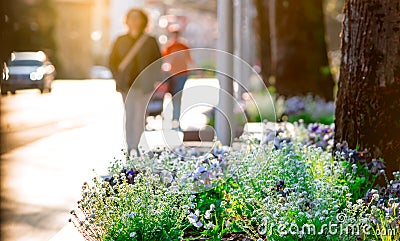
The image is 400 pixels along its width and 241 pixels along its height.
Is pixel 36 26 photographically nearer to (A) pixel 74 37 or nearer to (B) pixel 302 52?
(A) pixel 74 37

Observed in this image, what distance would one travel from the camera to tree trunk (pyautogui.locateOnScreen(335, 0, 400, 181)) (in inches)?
340

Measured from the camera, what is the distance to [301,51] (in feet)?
64.7

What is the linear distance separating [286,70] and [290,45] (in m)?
0.48

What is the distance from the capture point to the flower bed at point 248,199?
6.35 metres

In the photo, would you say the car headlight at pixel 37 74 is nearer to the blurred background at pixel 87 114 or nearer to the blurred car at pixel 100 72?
the blurred background at pixel 87 114

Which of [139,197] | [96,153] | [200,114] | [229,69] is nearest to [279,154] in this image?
[139,197]

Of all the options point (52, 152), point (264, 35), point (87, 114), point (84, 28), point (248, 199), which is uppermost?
point (248, 199)

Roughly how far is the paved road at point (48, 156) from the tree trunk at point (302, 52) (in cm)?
347

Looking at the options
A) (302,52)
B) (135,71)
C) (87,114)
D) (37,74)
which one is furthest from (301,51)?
(37,74)

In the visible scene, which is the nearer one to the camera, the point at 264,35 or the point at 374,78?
the point at 374,78

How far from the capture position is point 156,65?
1359 cm

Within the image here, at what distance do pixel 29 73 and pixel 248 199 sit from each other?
37.0 meters

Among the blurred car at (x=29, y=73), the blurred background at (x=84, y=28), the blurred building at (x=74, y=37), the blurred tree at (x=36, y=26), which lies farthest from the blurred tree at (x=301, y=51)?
the blurred building at (x=74, y=37)

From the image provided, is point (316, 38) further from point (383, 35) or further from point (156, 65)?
point (383, 35)
